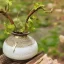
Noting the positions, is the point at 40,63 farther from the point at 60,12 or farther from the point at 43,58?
the point at 60,12

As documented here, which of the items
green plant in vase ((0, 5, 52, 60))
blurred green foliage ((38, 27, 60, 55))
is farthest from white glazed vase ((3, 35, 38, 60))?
blurred green foliage ((38, 27, 60, 55))

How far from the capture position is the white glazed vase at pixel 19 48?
1640 millimetres

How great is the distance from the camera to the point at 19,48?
1.64m

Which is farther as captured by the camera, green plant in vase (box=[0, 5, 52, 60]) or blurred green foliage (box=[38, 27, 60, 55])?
blurred green foliage (box=[38, 27, 60, 55])

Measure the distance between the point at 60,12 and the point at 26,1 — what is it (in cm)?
102

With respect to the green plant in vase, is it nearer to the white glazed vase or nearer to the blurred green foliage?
A: the white glazed vase

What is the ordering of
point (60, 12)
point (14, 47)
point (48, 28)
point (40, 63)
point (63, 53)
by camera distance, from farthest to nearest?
point (60, 12) → point (48, 28) → point (63, 53) → point (40, 63) → point (14, 47)

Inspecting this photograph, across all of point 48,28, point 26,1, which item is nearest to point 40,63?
point 48,28

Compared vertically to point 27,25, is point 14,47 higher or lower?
lower

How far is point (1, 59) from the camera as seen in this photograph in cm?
180

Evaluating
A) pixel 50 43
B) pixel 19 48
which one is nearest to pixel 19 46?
pixel 19 48

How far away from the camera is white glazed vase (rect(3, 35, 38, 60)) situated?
5.38 ft

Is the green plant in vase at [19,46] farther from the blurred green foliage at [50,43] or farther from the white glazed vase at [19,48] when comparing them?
the blurred green foliage at [50,43]

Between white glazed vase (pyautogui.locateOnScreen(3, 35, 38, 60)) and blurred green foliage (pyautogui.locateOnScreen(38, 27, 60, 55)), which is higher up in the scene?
white glazed vase (pyautogui.locateOnScreen(3, 35, 38, 60))
